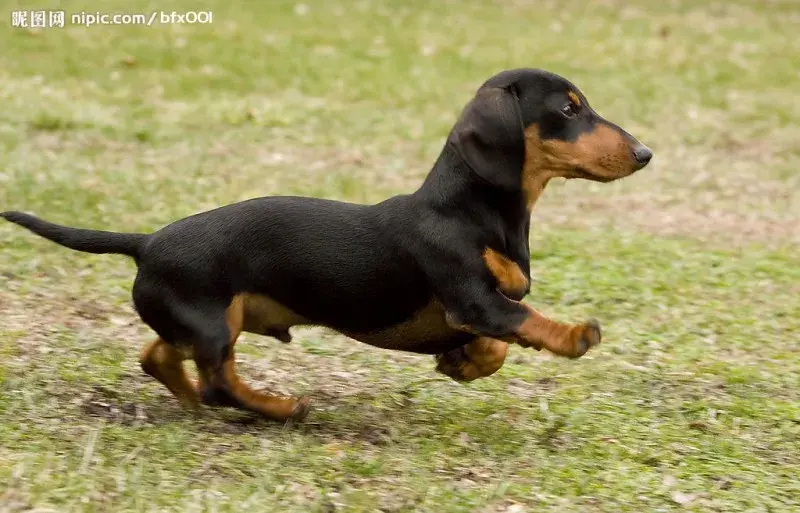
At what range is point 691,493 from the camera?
15.6ft

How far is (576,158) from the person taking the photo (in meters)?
5.01

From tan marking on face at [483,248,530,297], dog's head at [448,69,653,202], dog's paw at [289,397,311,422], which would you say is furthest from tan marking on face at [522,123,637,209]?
dog's paw at [289,397,311,422]

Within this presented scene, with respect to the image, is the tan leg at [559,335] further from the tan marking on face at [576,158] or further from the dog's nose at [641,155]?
the dog's nose at [641,155]

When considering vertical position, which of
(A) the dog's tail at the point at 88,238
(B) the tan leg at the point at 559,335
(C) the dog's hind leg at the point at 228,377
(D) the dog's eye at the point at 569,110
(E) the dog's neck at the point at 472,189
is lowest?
(C) the dog's hind leg at the point at 228,377

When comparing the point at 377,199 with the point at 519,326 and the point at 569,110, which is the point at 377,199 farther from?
the point at 519,326

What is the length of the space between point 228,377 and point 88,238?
0.82m

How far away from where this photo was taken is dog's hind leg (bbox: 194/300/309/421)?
4926mm

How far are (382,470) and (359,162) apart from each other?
6.35m

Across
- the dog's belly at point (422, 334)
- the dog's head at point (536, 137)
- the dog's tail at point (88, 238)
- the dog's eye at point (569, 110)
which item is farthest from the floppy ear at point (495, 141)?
the dog's tail at point (88, 238)

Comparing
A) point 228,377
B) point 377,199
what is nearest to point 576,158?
point 228,377

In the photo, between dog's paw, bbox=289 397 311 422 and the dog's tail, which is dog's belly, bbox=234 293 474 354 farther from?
the dog's tail

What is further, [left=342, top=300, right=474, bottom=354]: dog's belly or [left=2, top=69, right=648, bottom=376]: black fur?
[left=342, top=300, right=474, bottom=354]: dog's belly

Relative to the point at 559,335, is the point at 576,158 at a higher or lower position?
higher

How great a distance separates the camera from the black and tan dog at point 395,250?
15.9 feet
